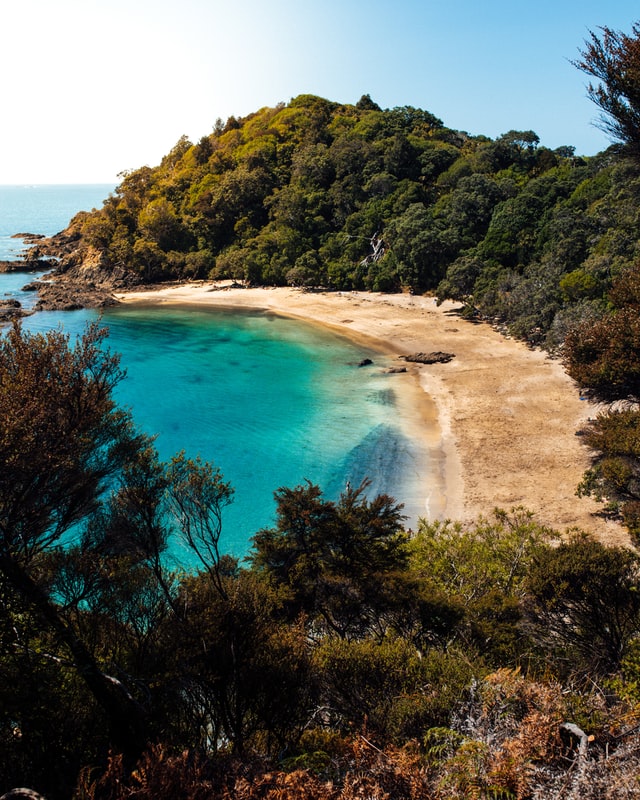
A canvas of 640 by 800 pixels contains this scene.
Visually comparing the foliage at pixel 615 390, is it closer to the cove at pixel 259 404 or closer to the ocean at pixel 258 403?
the ocean at pixel 258 403

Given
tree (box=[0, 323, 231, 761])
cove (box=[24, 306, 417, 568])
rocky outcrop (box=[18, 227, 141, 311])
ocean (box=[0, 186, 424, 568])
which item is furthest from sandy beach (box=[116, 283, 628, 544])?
rocky outcrop (box=[18, 227, 141, 311])

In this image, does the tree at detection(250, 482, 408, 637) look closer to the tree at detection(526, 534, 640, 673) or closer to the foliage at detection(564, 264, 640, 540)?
the tree at detection(526, 534, 640, 673)

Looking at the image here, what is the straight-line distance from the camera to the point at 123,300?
214 ft

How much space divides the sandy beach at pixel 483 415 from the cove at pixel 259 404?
194 cm

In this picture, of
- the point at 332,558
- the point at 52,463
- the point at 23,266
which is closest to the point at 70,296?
the point at 23,266

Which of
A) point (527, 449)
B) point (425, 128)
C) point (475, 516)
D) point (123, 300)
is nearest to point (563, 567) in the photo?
point (475, 516)

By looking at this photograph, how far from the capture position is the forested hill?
45125 mm

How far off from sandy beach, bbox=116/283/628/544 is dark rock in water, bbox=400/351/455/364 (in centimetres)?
68

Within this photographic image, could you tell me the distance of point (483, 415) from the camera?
30281mm

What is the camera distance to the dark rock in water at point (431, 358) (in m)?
39.3

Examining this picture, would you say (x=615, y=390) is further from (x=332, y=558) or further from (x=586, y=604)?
(x=332, y=558)

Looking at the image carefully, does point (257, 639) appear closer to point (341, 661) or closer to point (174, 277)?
point (341, 661)

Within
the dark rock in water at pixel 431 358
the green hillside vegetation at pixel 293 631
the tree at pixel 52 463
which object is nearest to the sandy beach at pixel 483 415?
the dark rock in water at pixel 431 358

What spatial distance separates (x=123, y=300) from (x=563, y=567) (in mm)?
64442
